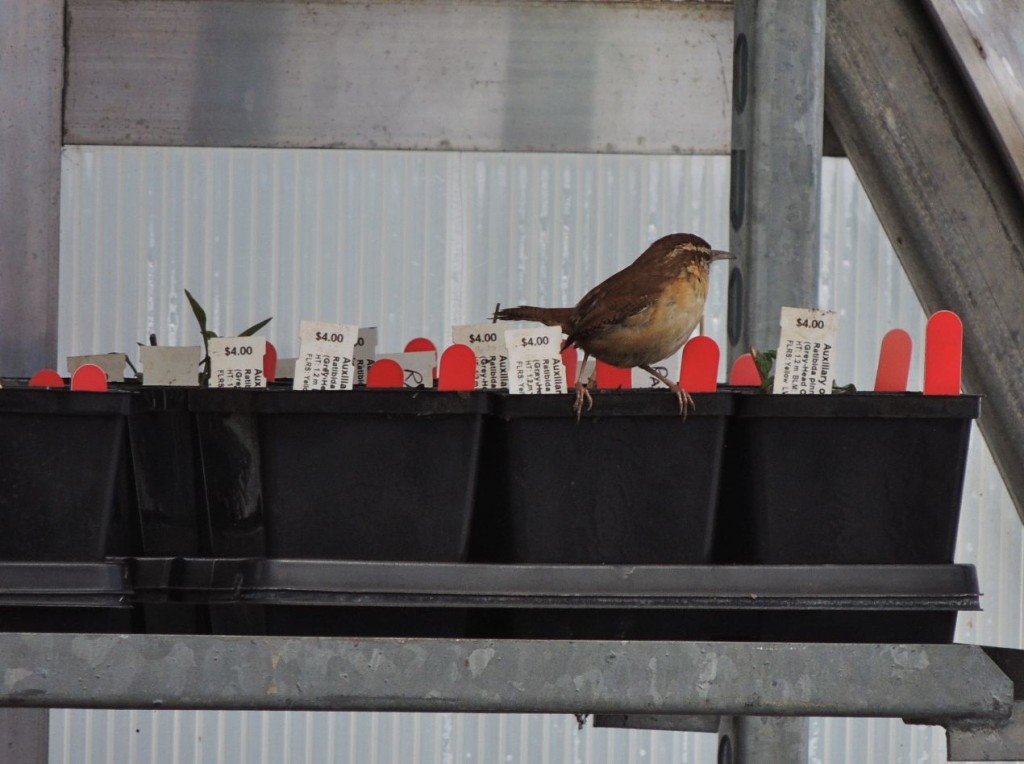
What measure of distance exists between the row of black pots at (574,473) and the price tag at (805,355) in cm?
3

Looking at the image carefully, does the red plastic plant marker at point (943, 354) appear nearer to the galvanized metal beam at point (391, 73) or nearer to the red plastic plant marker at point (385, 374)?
the red plastic plant marker at point (385, 374)

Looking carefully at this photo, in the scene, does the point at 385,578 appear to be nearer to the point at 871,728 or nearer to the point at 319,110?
the point at 319,110

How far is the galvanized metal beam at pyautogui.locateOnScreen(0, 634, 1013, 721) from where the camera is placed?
3.46 ft

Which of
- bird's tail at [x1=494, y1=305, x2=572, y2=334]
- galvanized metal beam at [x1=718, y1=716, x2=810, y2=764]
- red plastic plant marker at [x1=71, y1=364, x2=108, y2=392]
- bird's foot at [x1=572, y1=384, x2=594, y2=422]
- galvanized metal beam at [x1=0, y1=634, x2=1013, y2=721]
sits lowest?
galvanized metal beam at [x1=718, y1=716, x2=810, y2=764]

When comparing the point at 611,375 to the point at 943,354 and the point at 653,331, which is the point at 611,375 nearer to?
the point at 653,331

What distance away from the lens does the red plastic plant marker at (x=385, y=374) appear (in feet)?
4.35

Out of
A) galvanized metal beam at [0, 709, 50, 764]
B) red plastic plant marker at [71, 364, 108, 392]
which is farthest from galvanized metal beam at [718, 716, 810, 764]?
galvanized metal beam at [0, 709, 50, 764]

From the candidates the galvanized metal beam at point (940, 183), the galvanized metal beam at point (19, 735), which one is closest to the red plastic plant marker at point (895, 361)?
the galvanized metal beam at point (940, 183)

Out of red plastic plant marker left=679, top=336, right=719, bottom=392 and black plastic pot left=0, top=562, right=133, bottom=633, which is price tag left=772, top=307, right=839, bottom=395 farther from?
black plastic pot left=0, top=562, right=133, bottom=633

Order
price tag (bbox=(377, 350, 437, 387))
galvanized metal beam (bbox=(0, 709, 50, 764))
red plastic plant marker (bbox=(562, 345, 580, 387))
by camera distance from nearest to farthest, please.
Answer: price tag (bbox=(377, 350, 437, 387)) → red plastic plant marker (bbox=(562, 345, 580, 387)) → galvanized metal beam (bbox=(0, 709, 50, 764))

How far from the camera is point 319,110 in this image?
3.04 meters

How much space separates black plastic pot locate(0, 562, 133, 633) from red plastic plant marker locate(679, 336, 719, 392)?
576mm

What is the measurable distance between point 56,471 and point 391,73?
204 cm

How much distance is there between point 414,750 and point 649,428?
2.09 m
